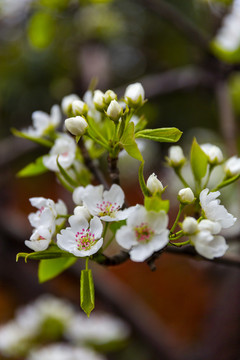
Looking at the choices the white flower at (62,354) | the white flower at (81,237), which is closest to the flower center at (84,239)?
the white flower at (81,237)

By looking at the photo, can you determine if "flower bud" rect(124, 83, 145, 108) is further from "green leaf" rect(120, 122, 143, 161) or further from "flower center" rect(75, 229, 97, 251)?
"flower center" rect(75, 229, 97, 251)

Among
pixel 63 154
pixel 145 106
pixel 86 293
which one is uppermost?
pixel 63 154

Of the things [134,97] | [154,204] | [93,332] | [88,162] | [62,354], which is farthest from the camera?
[93,332]

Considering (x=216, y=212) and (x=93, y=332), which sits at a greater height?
(x=216, y=212)

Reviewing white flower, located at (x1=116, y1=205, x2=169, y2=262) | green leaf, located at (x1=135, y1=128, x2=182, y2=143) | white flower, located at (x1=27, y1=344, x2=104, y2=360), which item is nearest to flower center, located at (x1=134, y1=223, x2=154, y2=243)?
white flower, located at (x1=116, y1=205, x2=169, y2=262)

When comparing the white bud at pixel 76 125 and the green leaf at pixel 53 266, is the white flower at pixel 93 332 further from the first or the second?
the white bud at pixel 76 125

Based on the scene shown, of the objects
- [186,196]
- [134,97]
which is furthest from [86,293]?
[134,97]

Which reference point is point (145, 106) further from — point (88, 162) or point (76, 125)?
point (76, 125)
